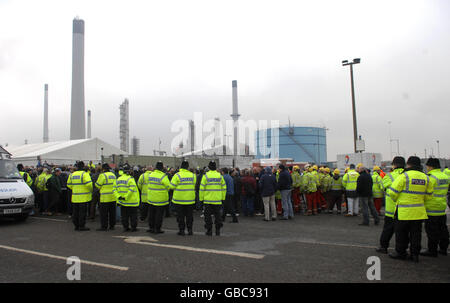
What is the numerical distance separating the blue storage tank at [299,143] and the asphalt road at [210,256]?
119 feet

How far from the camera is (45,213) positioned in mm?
12867

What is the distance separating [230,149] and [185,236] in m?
44.8

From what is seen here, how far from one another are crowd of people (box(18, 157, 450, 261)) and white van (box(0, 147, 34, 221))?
1.36 metres

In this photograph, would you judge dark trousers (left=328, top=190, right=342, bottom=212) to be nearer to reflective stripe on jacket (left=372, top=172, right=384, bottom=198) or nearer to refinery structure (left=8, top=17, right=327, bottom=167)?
reflective stripe on jacket (left=372, top=172, right=384, bottom=198)

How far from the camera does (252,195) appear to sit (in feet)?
39.7

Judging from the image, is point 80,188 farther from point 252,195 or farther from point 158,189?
point 252,195

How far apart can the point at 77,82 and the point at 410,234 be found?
5672 centimetres

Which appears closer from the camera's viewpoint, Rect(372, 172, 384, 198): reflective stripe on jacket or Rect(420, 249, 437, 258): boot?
Rect(420, 249, 437, 258): boot

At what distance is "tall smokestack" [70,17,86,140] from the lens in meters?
53.4

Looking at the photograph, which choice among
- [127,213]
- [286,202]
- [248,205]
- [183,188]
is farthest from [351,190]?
[127,213]

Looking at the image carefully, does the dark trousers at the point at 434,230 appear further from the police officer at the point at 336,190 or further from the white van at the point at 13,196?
the white van at the point at 13,196

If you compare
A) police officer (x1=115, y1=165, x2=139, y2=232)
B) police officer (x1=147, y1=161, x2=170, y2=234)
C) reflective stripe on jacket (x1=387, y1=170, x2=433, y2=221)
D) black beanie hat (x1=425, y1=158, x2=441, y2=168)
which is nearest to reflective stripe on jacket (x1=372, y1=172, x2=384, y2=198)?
black beanie hat (x1=425, y1=158, x2=441, y2=168)

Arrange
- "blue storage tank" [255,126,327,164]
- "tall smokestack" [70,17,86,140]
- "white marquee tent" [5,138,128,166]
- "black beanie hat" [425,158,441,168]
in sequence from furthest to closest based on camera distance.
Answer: "tall smokestack" [70,17,86,140]
"blue storage tank" [255,126,327,164]
"white marquee tent" [5,138,128,166]
"black beanie hat" [425,158,441,168]

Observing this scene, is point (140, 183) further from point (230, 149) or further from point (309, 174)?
point (230, 149)
